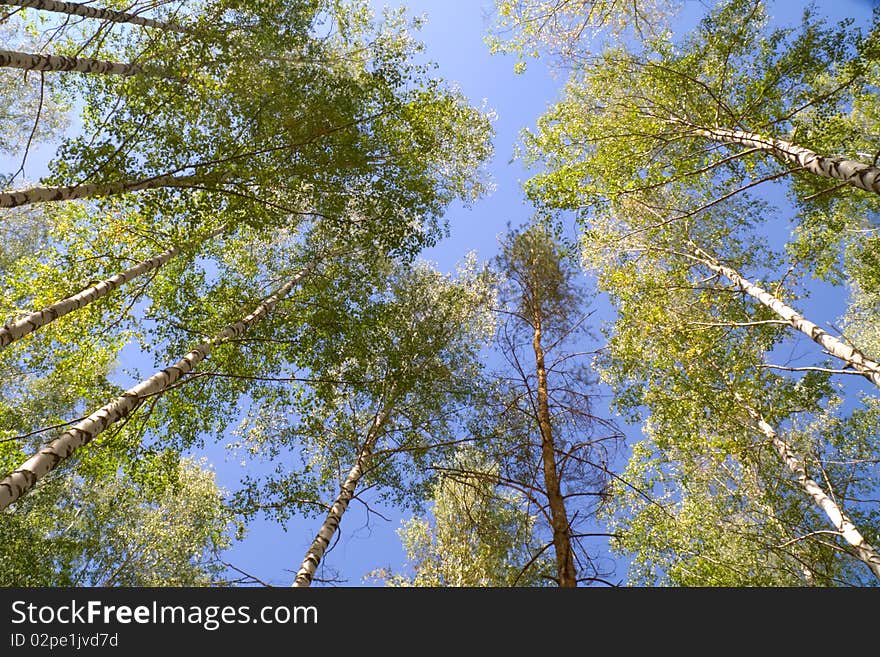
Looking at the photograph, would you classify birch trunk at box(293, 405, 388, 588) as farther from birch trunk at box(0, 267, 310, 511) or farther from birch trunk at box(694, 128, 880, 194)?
birch trunk at box(694, 128, 880, 194)

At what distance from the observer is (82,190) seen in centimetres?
503

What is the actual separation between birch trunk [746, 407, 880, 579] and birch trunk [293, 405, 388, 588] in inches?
266

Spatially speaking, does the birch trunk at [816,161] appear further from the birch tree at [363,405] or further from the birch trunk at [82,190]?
the birch trunk at [82,190]

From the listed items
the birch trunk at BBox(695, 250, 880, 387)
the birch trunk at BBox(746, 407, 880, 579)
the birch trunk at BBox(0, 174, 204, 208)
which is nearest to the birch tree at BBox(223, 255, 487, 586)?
the birch trunk at BBox(0, 174, 204, 208)

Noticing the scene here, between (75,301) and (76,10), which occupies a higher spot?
(76,10)

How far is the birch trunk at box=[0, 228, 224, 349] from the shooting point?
16.4 feet

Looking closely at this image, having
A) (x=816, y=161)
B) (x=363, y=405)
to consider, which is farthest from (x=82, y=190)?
(x=816, y=161)

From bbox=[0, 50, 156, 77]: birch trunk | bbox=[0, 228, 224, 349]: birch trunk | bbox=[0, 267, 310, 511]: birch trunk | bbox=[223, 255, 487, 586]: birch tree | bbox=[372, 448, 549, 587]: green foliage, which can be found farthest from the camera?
bbox=[372, 448, 549, 587]: green foliage

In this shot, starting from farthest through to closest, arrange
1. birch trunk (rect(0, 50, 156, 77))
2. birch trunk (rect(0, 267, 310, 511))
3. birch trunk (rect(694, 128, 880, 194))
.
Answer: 1. birch trunk (rect(0, 50, 156, 77))
2. birch trunk (rect(694, 128, 880, 194))
3. birch trunk (rect(0, 267, 310, 511))

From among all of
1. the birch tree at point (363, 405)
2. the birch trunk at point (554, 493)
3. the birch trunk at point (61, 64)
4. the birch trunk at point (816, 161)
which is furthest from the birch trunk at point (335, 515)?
the birch trunk at point (816, 161)

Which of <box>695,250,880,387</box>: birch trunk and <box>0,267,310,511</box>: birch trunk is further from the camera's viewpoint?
<box>695,250,880,387</box>: birch trunk

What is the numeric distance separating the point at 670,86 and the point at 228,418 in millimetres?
9597

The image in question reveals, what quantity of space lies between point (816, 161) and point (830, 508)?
4.96m

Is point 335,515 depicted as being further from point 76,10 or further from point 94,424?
point 76,10
